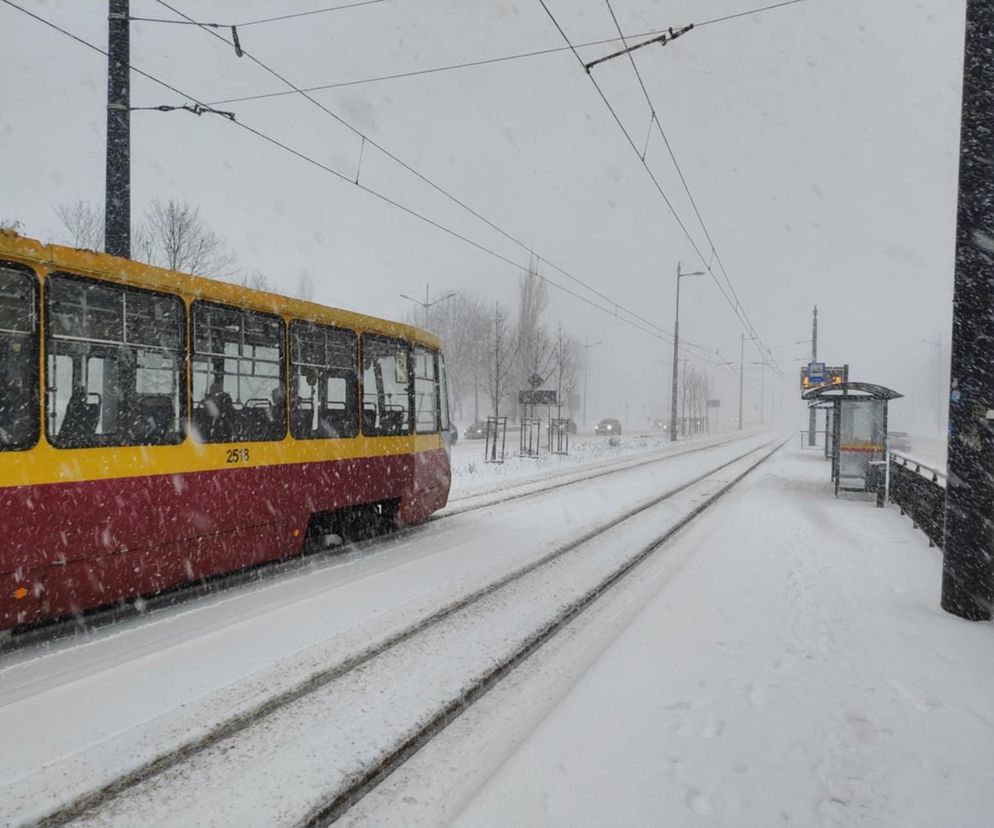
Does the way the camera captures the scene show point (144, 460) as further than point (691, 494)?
No

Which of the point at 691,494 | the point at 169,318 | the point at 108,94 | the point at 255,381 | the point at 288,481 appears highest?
the point at 108,94

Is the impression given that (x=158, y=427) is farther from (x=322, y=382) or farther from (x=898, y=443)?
(x=898, y=443)

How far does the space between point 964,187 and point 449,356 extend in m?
58.4

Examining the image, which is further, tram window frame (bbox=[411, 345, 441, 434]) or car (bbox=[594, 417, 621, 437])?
car (bbox=[594, 417, 621, 437])

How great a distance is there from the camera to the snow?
302cm

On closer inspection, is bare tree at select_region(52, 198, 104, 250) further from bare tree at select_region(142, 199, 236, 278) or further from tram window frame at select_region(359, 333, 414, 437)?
tram window frame at select_region(359, 333, 414, 437)

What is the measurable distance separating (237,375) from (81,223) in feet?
98.2

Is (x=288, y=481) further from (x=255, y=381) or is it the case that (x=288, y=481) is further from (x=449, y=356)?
(x=449, y=356)

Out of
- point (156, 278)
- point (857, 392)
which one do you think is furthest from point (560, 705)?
point (857, 392)

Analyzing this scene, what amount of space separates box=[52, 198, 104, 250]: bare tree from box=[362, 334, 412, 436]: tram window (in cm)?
2645

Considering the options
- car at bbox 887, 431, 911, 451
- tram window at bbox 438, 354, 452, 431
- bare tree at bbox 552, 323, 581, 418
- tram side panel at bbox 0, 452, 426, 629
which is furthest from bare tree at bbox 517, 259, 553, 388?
tram side panel at bbox 0, 452, 426, 629

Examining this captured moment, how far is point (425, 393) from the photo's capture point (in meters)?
9.58

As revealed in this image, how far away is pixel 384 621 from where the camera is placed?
543cm

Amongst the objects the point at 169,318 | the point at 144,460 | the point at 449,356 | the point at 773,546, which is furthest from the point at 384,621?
the point at 449,356
